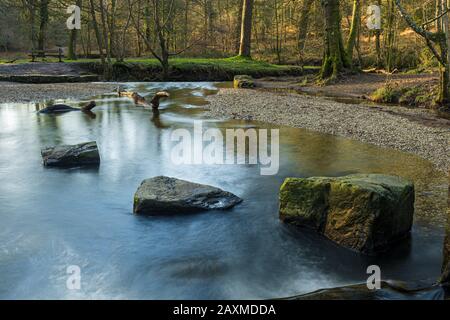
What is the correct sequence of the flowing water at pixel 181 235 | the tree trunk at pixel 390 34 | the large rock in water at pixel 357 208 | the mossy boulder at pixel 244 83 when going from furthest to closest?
the tree trunk at pixel 390 34, the mossy boulder at pixel 244 83, the large rock in water at pixel 357 208, the flowing water at pixel 181 235

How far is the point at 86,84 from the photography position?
2903 centimetres

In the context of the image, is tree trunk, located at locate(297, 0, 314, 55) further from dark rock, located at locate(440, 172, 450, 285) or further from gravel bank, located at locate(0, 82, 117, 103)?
dark rock, located at locate(440, 172, 450, 285)

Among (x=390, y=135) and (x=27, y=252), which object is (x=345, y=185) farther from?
(x=390, y=135)

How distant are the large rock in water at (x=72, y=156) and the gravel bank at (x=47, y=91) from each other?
12071mm

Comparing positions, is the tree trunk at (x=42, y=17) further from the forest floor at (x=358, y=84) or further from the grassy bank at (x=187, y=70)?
the forest floor at (x=358, y=84)

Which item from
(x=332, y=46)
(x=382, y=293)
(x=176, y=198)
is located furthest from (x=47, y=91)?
(x=382, y=293)

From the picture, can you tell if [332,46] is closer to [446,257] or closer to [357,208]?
[357,208]

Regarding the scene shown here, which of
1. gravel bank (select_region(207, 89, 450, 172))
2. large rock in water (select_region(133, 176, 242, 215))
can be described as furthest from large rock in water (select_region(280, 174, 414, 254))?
gravel bank (select_region(207, 89, 450, 172))

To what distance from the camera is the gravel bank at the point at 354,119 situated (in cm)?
1262

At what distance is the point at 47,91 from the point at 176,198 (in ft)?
63.7

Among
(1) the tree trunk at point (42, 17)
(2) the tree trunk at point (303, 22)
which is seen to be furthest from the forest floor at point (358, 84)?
(1) the tree trunk at point (42, 17)

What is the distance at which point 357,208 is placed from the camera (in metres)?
6.58
